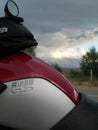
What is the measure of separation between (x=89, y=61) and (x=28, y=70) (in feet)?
180

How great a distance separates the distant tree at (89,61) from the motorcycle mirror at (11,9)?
49.7 m

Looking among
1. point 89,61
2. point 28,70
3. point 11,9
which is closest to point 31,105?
point 28,70

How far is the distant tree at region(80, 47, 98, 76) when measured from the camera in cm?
5362

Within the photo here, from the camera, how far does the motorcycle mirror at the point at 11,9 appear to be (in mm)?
2266

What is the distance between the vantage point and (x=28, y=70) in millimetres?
2008

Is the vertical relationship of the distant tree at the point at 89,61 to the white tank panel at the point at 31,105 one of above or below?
below

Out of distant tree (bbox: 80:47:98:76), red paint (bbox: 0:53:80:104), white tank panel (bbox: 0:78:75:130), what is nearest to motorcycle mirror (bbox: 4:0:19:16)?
red paint (bbox: 0:53:80:104)

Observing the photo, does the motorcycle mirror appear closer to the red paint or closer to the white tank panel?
the red paint

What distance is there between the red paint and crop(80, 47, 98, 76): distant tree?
4995cm

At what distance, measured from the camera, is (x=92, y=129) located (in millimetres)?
2033

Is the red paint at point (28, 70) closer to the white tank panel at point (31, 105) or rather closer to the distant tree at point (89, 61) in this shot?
the white tank panel at point (31, 105)

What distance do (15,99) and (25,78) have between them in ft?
0.34

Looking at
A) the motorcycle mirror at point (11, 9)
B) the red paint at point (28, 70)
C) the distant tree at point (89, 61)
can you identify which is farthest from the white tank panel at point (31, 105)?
the distant tree at point (89, 61)

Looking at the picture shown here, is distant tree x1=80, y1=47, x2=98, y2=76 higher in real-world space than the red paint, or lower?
lower
